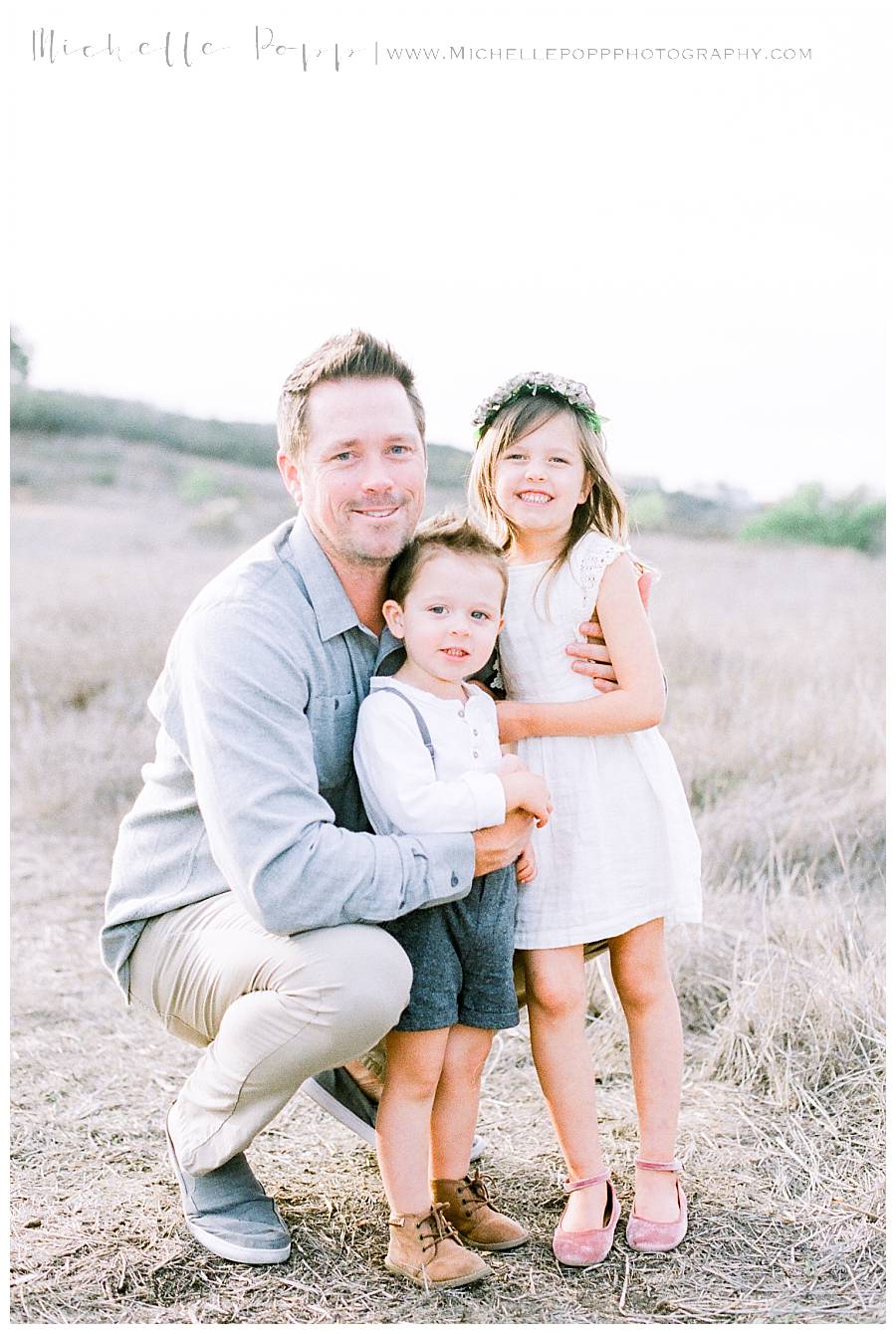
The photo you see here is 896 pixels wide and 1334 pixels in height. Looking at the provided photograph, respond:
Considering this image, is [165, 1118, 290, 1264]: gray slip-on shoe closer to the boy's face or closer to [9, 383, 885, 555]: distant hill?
the boy's face

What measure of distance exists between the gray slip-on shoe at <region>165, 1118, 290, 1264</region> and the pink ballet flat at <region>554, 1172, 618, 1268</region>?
547 millimetres

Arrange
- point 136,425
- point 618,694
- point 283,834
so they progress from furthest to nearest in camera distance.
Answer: point 136,425 → point 618,694 → point 283,834

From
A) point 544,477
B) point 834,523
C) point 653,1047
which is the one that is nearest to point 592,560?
point 544,477

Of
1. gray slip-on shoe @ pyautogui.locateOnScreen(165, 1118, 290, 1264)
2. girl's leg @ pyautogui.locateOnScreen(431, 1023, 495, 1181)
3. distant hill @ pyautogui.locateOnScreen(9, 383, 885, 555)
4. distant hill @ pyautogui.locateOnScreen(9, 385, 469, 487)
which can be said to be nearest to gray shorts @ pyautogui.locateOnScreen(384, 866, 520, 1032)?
girl's leg @ pyautogui.locateOnScreen(431, 1023, 495, 1181)

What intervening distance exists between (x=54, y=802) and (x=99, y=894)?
1178 mm

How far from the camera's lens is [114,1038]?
3.85m

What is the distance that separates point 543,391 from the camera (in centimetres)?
279

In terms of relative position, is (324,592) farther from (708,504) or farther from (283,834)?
(708,504)

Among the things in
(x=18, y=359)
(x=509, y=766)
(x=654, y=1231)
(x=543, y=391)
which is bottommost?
(x=654, y=1231)

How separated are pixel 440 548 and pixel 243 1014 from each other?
0.97 metres

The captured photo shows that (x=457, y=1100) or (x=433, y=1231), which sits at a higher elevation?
(x=457, y=1100)

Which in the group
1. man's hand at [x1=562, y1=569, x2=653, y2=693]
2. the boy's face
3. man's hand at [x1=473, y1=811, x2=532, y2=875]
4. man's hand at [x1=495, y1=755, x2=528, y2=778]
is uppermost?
the boy's face

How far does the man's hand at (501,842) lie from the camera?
8.13 feet

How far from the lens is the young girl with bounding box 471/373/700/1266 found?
266 centimetres
